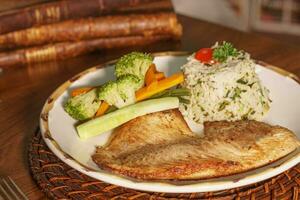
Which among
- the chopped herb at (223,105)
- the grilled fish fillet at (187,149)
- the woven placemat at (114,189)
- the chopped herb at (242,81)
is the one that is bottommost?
the woven placemat at (114,189)

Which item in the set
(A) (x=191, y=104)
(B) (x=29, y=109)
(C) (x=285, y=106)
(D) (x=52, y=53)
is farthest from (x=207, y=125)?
(D) (x=52, y=53)

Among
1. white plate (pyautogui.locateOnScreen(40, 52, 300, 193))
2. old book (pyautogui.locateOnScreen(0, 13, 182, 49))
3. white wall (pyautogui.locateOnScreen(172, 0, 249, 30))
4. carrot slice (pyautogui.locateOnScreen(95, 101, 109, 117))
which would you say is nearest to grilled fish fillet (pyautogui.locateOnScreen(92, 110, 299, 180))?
white plate (pyautogui.locateOnScreen(40, 52, 300, 193))

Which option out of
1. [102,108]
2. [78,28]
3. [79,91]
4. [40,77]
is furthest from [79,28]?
[102,108]

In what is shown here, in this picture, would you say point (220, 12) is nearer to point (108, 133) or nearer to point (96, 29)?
point (96, 29)

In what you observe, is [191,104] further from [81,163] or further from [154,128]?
[81,163]

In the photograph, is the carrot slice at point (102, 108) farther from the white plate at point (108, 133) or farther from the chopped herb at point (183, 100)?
the chopped herb at point (183, 100)

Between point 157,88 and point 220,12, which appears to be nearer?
point 157,88

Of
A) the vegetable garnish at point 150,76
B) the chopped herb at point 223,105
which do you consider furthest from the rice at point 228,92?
the vegetable garnish at point 150,76

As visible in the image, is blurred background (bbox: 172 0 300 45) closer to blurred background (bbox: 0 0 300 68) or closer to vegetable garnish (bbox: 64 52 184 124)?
blurred background (bbox: 0 0 300 68)
